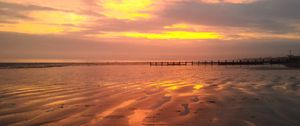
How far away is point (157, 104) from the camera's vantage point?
8.95 m

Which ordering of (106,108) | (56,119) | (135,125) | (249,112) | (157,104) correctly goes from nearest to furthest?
(135,125) → (56,119) → (249,112) → (106,108) → (157,104)

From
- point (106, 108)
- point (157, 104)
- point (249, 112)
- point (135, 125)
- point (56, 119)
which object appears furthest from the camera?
point (157, 104)

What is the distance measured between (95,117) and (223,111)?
3.44 metres

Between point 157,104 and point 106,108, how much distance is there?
5.56 ft

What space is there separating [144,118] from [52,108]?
3155mm

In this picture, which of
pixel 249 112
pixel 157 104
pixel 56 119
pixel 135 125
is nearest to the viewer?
pixel 135 125

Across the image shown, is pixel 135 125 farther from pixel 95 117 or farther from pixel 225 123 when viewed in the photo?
pixel 225 123

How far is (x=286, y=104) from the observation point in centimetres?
868

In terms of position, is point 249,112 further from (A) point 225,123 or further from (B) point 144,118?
(B) point 144,118

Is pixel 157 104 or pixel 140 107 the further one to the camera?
pixel 157 104

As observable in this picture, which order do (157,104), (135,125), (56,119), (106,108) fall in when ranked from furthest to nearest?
(157,104) → (106,108) → (56,119) → (135,125)

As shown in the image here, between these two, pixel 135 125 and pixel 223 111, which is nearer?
pixel 135 125

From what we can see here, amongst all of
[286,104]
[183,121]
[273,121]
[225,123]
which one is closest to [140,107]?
[183,121]

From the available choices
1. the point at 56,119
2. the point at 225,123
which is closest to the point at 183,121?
the point at 225,123
